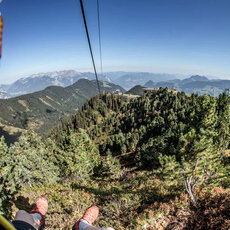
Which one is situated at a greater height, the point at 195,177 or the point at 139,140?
the point at 195,177

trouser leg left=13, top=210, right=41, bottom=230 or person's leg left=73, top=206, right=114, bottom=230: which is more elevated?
trouser leg left=13, top=210, right=41, bottom=230

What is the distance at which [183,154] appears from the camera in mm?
9938

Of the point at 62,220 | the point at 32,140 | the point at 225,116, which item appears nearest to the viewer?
the point at 62,220

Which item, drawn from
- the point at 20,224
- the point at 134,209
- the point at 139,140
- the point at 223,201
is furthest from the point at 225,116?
the point at 139,140

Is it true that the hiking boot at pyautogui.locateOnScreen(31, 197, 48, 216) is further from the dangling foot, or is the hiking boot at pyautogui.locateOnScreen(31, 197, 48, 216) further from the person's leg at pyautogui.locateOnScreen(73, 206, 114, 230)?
the person's leg at pyautogui.locateOnScreen(73, 206, 114, 230)

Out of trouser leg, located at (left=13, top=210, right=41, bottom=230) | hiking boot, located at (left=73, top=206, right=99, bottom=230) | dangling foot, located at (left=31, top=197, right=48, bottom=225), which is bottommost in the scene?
hiking boot, located at (left=73, top=206, right=99, bottom=230)

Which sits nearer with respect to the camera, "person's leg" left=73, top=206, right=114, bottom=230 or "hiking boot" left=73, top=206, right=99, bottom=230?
"person's leg" left=73, top=206, right=114, bottom=230

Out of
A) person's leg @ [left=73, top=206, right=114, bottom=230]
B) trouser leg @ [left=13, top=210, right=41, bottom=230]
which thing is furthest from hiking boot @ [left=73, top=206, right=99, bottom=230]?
trouser leg @ [left=13, top=210, right=41, bottom=230]

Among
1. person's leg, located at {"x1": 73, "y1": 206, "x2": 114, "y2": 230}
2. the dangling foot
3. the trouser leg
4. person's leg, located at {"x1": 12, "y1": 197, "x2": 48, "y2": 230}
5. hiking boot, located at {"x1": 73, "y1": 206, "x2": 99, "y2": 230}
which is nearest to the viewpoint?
person's leg, located at {"x1": 12, "y1": 197, "x2": 48, "y2": 230}

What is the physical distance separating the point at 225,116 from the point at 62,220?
26.5 metres

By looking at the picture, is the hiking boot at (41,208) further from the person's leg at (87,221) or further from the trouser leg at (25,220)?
the person's leg at (87,221)

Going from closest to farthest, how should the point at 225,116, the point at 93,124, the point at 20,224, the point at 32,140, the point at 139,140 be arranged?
the point at 20,224 < the point at 225,116 < the point at 32,140 < the point at 139,140 < the point at 93,124

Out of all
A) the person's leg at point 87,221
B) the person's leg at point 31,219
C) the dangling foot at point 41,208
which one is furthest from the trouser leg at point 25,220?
the person's leg at point 87,221

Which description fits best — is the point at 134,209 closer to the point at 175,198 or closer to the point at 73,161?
the point at 175,198
